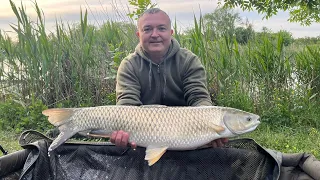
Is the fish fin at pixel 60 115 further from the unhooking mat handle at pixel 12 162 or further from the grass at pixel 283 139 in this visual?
the grass at pixel 283 139

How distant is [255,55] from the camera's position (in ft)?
11.0

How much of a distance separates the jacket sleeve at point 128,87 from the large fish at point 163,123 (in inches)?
15.2

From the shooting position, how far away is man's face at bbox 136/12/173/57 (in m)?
2.02

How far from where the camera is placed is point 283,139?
2.68 meters

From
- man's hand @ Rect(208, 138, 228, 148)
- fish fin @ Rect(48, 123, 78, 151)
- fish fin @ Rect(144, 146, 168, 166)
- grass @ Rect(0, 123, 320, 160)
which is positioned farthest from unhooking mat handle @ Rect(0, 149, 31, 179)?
grass @ Rect(0, 123, 320, 160)

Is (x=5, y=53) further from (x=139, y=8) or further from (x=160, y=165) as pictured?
(x=160, y=165)

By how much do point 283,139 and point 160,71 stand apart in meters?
1.07

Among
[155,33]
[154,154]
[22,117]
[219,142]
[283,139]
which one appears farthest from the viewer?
[22,117]

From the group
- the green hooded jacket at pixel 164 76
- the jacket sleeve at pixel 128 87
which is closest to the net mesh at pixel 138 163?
the jacket sleeve at pixel 128 87

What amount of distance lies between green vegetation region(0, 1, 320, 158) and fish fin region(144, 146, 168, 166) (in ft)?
5.46

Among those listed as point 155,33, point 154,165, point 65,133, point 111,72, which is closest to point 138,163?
point 154,165

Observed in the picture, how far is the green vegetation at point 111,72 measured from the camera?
125 inches

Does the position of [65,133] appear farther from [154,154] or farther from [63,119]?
[154,154]

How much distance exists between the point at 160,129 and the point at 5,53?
7.81 ft
